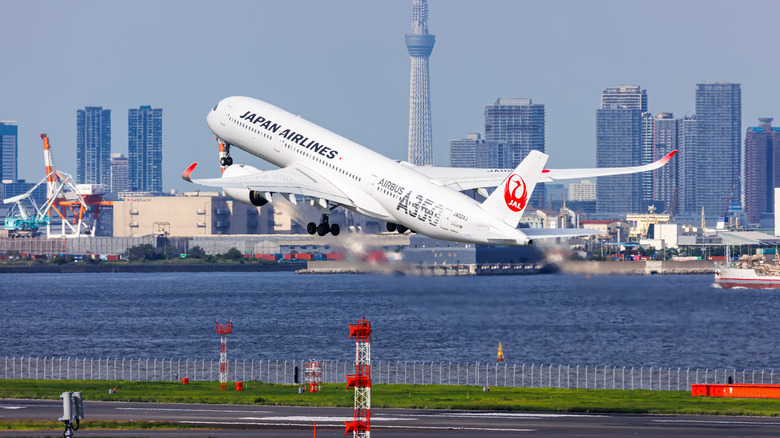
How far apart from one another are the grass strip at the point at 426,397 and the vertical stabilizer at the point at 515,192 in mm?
21499

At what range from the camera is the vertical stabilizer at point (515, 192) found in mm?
59344

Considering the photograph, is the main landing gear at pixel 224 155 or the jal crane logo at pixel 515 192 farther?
the main landing gear at pixel 224 155

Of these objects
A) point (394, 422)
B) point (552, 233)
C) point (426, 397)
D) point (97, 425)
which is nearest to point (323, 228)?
point (394, 422)

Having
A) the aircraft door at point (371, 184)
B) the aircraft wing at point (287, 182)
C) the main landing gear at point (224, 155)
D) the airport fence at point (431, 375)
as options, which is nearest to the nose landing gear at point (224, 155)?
the main landing gear at point (224, 155)

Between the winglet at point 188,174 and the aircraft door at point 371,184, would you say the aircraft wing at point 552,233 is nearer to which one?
the aircraft door at point 371,184

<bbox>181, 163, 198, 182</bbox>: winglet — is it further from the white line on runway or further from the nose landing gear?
the white line on runway

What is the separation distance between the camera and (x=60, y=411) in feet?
247

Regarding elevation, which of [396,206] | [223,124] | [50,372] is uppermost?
[223,124]

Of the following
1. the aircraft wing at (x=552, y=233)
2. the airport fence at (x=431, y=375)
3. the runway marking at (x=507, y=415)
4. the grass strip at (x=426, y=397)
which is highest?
the aircraft wing at (x=552, y=233)

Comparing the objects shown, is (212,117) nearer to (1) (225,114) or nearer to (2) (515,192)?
(1) (225,114)

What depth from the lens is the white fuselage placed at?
196 feet

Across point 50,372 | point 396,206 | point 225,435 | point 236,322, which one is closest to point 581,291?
point 396,206

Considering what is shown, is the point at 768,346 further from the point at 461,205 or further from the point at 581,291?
the point at 461,205

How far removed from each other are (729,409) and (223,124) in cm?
3426
